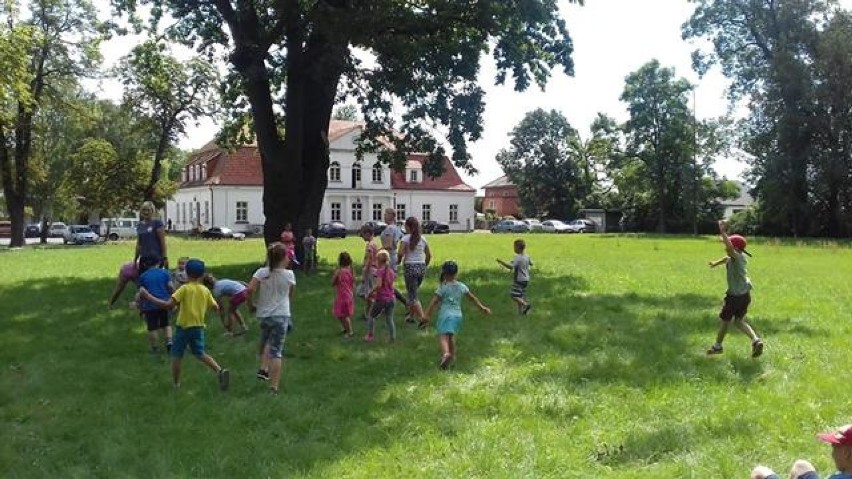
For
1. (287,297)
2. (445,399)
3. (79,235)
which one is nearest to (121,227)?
(79,235)

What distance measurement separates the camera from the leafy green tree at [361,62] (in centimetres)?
1944

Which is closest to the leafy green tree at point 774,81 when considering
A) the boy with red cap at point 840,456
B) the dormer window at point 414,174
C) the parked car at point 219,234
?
the dormer window at point 414,174

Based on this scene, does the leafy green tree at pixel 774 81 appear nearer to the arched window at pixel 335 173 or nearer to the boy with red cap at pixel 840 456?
the arched window at pixel 335 173

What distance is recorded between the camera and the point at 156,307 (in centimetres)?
982

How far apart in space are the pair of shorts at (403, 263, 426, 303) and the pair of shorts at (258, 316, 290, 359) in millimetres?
4252

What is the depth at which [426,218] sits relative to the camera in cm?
8262

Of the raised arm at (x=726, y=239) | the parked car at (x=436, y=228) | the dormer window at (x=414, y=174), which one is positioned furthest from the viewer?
the dormer window at (x=414, y=174)

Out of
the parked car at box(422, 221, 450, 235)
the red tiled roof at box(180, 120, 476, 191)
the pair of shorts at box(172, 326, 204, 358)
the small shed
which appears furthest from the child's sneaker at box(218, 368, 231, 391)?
the small shed

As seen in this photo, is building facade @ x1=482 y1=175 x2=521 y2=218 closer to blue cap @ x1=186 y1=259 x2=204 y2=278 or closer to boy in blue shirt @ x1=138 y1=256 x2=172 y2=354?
boy in blue shirt @ x1=138 y1=256 x2=172 y2=354

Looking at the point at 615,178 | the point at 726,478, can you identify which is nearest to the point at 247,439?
the point at 726,478

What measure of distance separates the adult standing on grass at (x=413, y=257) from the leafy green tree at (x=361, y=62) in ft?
24.3

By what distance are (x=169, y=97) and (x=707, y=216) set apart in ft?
142

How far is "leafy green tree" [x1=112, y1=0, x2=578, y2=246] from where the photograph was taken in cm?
1944

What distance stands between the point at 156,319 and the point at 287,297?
2.62 meters
